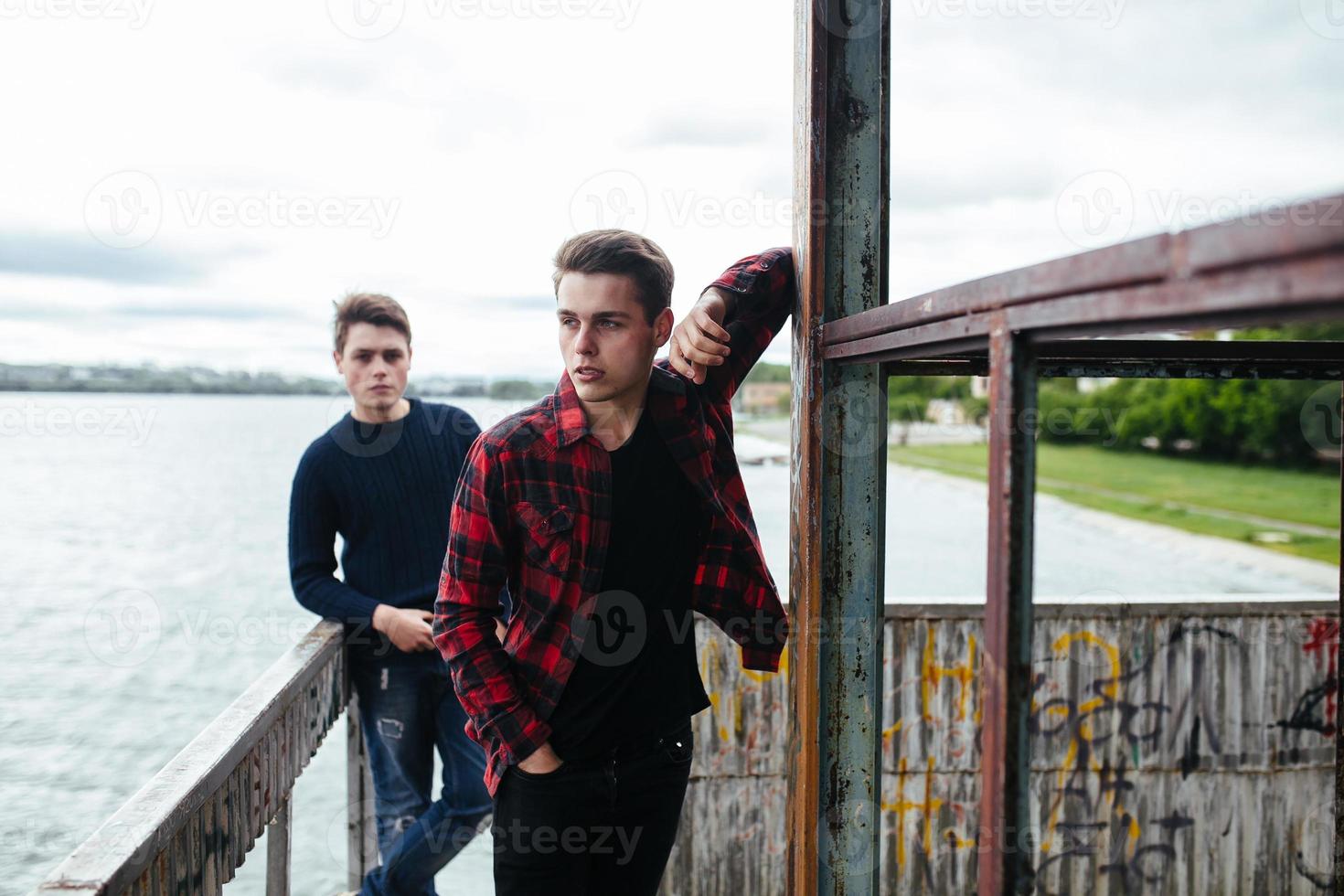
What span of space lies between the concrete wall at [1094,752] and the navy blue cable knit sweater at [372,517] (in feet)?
6.55

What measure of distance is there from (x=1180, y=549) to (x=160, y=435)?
433ft

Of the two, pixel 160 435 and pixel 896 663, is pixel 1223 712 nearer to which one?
pixel 896 663

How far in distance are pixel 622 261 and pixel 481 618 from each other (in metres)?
0.87

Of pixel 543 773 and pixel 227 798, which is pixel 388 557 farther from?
pixel 543 773

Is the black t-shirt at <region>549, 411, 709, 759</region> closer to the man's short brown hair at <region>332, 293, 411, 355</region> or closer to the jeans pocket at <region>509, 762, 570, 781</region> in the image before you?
the jeans pocket at <region>509, 762, 570, 781</region>

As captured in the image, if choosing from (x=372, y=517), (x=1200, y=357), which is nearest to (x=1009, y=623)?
(x=1200, y=357)

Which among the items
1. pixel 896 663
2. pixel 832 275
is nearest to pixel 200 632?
pixel 896 663

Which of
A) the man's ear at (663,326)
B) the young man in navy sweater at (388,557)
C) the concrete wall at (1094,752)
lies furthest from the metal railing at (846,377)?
the concrete wall at (1094,752)

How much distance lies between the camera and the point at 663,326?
2.26m

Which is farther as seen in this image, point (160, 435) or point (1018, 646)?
point (160, 435)

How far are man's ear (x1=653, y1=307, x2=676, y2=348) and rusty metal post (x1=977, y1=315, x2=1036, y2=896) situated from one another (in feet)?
3.66

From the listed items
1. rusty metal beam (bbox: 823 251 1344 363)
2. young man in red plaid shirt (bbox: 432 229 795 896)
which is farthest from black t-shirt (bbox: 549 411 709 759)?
rusty metal beam (bbox: 823 251 1344 363)

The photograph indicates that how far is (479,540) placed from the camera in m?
2.08

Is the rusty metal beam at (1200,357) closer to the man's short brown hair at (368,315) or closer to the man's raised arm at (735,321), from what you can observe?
the man's raised arm at (735,321)
